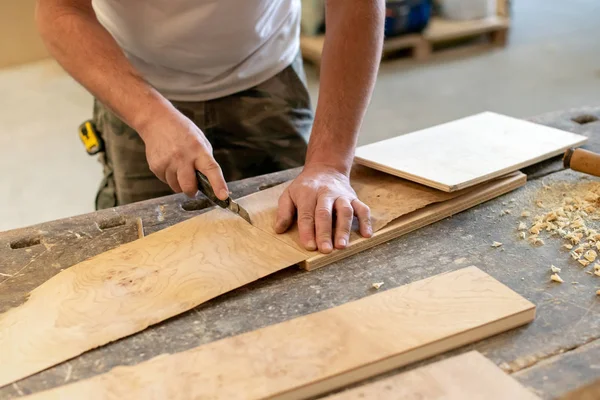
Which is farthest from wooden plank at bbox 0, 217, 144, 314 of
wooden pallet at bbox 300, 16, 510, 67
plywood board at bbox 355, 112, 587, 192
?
wooden pallet at bbox 300, 16, 510, 67

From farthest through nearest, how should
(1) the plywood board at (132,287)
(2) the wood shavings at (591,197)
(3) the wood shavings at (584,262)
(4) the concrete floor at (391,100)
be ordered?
(4) the concrete floor at (391,100)
(2) the wood shavings at (591,197)
(3) the wood shavings at (584,262)
(1) the plywood board at (132,287)

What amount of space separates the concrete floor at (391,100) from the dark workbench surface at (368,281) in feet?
6.47

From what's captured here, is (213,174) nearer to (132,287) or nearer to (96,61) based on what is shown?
(132,287)

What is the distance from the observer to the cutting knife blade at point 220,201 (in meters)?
1.32

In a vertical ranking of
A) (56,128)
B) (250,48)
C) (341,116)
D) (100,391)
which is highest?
(250,48)

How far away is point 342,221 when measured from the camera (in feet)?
4.07

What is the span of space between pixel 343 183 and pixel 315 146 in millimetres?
133

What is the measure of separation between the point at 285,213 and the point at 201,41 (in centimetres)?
61

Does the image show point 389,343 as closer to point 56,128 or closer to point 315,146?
point 315,146

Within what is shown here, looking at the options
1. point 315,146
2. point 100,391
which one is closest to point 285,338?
point 100,391

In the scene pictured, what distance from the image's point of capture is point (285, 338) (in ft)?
3.17

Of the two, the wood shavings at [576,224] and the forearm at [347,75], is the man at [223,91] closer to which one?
the forearm at [347,75]

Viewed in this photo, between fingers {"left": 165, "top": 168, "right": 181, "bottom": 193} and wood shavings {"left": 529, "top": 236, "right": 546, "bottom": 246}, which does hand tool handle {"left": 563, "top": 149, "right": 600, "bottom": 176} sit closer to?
wood shavings {"left": 529, "top": 236, "right": 546, "bottom": 246}

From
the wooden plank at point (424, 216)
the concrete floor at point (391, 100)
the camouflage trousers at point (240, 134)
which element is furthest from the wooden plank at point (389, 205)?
the concrete floor at point (391, 100)
